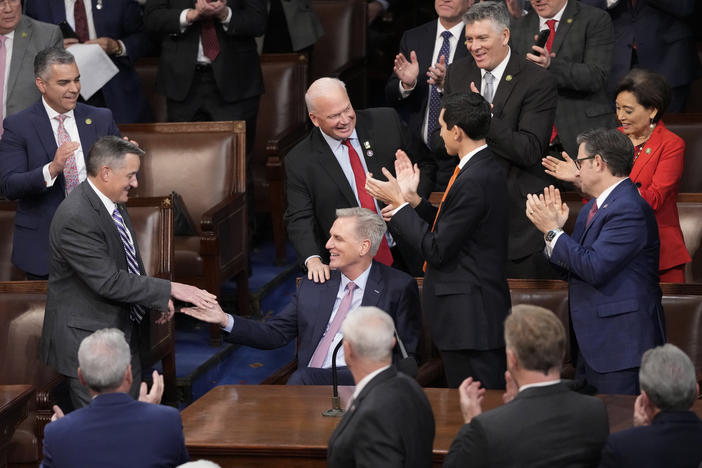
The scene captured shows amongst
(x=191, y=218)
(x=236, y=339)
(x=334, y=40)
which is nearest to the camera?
(x=236, y=339)

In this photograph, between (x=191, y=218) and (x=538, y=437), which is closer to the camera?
(x=538, y=437)

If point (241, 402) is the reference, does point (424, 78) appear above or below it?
above

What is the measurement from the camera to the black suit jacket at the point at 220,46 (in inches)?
226

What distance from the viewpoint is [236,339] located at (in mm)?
4000

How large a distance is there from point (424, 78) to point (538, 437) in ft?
9.53

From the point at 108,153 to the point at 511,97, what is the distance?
1.57 m

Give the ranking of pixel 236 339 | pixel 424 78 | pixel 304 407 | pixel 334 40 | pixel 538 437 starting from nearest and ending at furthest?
pixel 538 437 < pixel 304 407 < pixel 236 339 < pixel 424 78 < pixel 334 40

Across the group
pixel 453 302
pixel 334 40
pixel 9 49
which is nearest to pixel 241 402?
pixel 453 302

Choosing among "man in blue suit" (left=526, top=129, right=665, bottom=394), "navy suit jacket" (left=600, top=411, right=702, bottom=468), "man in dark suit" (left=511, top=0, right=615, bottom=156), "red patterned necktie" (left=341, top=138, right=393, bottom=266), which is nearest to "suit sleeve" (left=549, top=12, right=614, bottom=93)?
"man in dark suit" (left=511, top=0, right=615, bottom=156)

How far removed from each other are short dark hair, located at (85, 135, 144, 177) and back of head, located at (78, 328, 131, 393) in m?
Answer: 1.19

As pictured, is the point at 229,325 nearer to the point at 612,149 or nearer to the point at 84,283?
the point at 84,283

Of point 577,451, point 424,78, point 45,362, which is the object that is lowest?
point 45,362

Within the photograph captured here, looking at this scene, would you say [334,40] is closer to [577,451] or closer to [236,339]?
[236,339]

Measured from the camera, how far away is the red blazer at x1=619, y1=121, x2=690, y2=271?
4.39m
